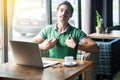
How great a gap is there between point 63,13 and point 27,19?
1134mm

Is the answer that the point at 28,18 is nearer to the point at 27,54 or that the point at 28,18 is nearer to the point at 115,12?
the point at 27,54

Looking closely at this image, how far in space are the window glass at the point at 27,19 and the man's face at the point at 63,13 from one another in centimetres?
80

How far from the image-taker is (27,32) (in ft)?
13.8

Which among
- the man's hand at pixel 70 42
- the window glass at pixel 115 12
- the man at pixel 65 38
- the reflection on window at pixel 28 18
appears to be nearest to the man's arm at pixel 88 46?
the man at pixel 65 38

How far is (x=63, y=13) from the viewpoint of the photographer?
3207 mm

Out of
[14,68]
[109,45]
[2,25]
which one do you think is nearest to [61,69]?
[14,68]

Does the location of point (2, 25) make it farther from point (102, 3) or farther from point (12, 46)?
point (102, 3)

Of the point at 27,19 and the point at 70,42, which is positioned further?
the point at 27,19

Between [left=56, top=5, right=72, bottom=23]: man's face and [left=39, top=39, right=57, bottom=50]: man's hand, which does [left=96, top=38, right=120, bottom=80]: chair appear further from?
[left=39, top=39, right=57, bottom=50]: man's hand

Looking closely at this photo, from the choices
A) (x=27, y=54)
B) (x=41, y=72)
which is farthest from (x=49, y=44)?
(x=41, y=72)

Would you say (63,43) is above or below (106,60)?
above

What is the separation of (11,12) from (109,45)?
5.88ft

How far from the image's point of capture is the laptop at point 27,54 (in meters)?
2.50

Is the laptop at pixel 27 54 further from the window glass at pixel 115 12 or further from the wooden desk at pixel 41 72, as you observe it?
the window glass at pixel 115 12
